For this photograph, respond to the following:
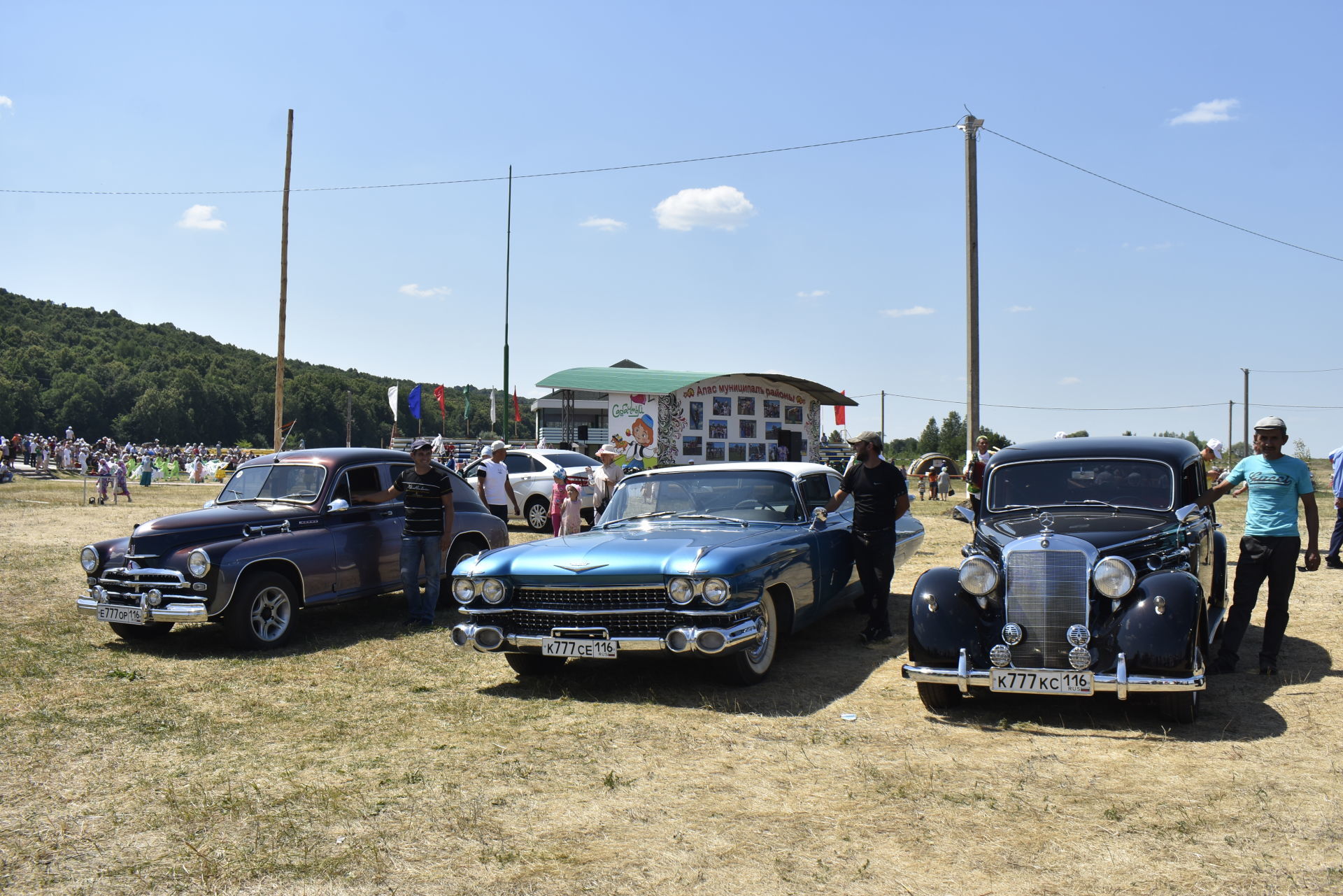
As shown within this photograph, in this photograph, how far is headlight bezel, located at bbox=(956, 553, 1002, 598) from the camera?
241 inches

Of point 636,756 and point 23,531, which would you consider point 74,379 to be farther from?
point 636,756

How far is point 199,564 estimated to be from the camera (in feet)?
26.9

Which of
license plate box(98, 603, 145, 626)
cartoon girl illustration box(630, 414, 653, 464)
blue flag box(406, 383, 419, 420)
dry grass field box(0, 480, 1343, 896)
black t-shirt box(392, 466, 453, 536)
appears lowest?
dry grass field box(0, 480, 1343, 896)

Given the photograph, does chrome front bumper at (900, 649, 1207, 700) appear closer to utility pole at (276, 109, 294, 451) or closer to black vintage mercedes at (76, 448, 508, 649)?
black vintage mercedes at (76, 448, 508, 649)

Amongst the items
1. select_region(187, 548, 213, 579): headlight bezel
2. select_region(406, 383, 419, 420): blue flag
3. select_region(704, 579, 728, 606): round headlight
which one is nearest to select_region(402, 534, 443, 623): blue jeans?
select_region(187, 548, 213, 579): headlight bezel

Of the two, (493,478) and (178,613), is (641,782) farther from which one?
(493,478)

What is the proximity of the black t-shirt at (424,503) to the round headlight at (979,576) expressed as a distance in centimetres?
496

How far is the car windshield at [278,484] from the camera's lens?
9.38 meters

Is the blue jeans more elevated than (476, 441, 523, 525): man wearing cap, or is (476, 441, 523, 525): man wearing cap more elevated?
(476, 441, 523, 525): man wearing cap

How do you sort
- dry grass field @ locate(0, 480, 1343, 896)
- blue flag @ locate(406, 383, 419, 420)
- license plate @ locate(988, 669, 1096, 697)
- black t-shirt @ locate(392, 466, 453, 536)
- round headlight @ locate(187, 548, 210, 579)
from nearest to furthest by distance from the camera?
1. dry grass field @ locate(0, 480, 1343, 896)
2. license plate @ locate(988, 669, 1096, 697)
3. round headlight @ locate(187, 548, 210, 579)
4. black t-shirt @ locate(392, 466, 453, 536)
5. blue flag @ locate(406, 383, 419, 420)

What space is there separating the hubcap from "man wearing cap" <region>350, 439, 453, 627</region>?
1086 millimetres

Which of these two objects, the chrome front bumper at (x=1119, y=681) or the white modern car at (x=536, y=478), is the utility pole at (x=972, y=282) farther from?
the chrome front bumper at (x=1119, y=681)

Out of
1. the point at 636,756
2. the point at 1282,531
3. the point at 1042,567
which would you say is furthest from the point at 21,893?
the point at 1282,531

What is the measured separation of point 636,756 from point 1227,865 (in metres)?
2.80
